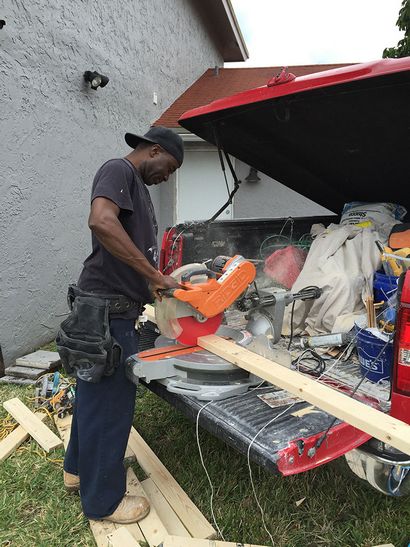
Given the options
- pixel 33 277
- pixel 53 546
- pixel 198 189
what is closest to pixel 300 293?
pixel 53 546

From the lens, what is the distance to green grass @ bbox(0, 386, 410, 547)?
2.14m

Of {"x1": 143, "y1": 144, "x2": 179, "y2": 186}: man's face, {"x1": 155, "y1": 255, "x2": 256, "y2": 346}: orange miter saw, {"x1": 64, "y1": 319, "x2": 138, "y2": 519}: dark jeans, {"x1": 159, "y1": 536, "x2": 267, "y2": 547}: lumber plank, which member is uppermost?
{"x1": 143, "y1": 144, "x2": 179, "y2": 186}: man's face

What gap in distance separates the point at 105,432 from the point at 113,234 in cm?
93

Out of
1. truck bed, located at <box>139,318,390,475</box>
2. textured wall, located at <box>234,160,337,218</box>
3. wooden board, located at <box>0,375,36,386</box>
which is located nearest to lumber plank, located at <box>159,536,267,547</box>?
truck bed, located at <box>139,318,390,475</box>

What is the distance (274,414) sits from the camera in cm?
182

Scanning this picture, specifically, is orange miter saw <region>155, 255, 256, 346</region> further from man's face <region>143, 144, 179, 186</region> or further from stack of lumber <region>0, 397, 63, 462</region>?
stack of lumber <region>0, 397, 63, 462</region>

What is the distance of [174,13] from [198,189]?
3588mm

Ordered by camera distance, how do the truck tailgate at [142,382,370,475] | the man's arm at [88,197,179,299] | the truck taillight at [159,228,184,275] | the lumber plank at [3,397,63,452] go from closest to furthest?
1. the truck tailgate at [142,382,370,475]
2. the man's arm at [88,197,179,299]
3. the lumber plank at [3,397,63,452]
4. the truck taillight at [159,228,184,275]

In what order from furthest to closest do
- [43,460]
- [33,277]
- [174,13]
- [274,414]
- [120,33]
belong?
[174,13], [120,33], [33,277], [43,460], [274,414]

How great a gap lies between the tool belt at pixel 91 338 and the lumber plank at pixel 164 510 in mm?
878

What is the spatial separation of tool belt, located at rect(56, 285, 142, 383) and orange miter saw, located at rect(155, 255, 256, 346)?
247 millimetres

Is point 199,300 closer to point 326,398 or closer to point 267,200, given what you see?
point 326,398

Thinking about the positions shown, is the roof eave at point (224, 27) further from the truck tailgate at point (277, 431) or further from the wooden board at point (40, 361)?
the truck tailgate at point (277, 431)

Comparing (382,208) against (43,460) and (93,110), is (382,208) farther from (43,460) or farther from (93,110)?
(93,110)
